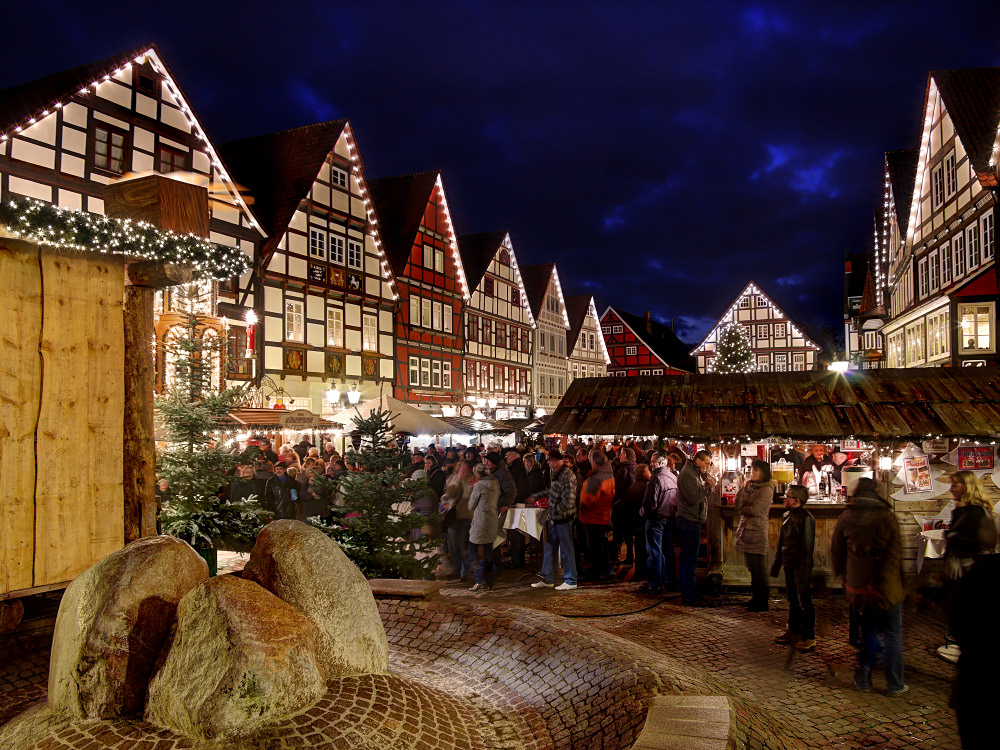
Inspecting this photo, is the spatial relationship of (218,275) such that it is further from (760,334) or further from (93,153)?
(760,334)

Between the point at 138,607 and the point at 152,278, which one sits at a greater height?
the point at 152,278

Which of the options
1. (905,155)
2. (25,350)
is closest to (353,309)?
(25,350)

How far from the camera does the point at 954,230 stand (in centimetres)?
2312

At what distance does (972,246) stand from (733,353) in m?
28.9

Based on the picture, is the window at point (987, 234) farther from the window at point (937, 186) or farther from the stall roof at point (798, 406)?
the stall roof at point (798, 406)

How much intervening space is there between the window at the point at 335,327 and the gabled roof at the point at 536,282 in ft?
61.5

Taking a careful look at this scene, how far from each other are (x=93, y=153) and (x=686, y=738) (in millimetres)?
19431

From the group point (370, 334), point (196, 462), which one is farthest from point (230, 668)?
point (370, 334)

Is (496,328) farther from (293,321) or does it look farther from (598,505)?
(598,505)

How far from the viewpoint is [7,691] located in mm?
5105

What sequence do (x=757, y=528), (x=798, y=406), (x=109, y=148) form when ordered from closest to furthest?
(x=757, y=528), (x=798, y=406), (x=109, y=148)

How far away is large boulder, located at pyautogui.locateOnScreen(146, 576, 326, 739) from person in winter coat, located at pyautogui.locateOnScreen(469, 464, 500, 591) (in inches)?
229

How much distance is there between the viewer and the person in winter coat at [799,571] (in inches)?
274

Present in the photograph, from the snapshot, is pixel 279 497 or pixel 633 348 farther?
pixel 633 348
